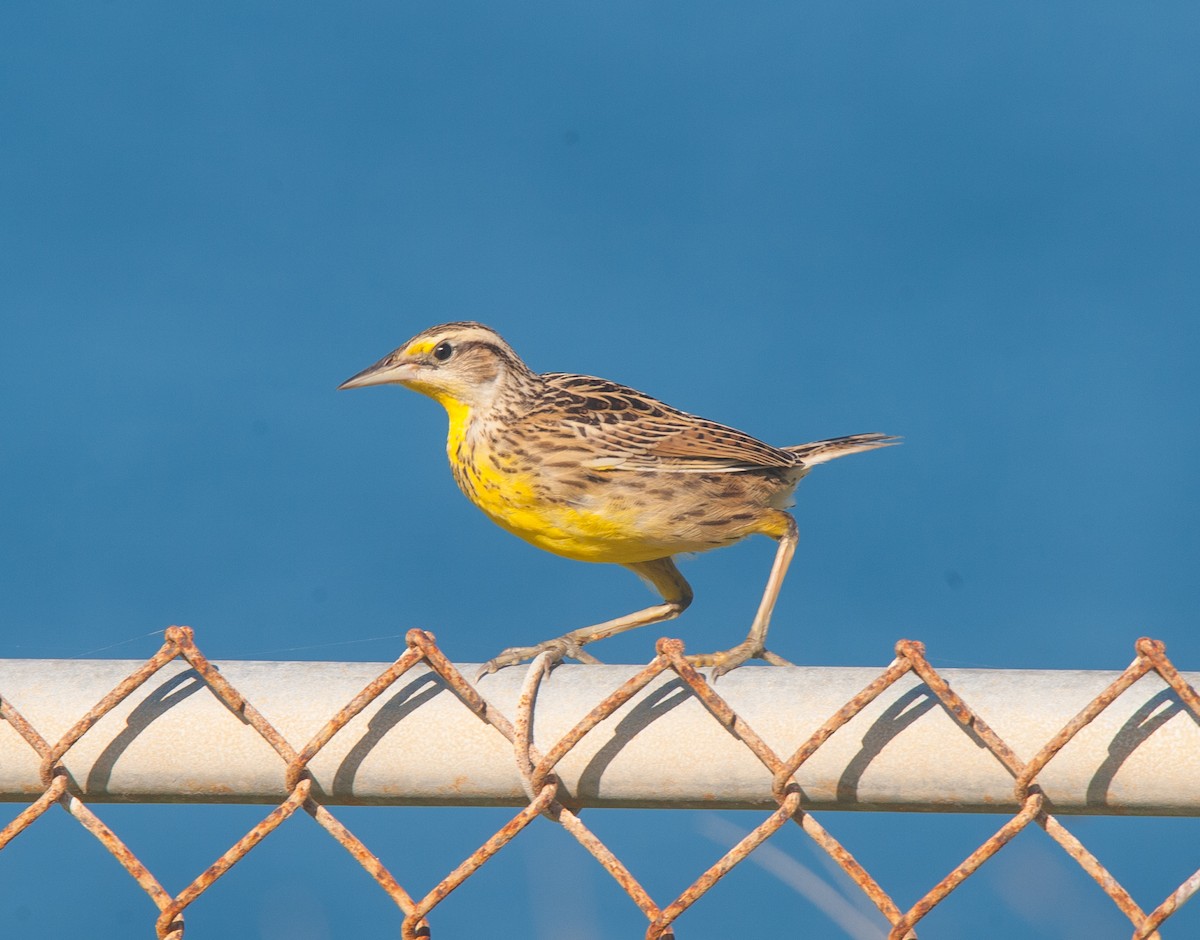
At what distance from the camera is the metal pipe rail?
1946 millimetres

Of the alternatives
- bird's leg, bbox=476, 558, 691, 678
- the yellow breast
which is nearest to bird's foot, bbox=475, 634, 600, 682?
bird's leg, bbox=476, 558, 691, 678

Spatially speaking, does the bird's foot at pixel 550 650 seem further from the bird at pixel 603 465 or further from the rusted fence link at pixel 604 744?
the rusted fence link at pixel 604 744

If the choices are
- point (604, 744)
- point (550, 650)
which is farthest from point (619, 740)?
point (550, 650)

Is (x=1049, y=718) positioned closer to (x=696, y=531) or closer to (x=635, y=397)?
(x=696, y=531)

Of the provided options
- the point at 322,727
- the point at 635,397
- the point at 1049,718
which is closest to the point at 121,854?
the point at 322,727

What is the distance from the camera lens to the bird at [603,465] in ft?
13.1

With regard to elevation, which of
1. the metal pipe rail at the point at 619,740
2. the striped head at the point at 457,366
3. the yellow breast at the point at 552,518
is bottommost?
the metal pipe rail at the point at 619,740

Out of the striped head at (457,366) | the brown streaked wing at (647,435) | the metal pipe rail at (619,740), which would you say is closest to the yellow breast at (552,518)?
the brown streaked wing at (647,435)

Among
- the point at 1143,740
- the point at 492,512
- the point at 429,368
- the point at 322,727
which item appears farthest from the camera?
the point at 429,368

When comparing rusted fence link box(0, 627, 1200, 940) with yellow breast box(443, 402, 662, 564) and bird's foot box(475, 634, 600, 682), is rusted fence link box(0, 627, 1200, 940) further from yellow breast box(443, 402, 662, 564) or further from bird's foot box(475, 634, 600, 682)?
yellow breast box(443, 402, 662, 564)

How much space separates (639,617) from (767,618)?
49 centimetres

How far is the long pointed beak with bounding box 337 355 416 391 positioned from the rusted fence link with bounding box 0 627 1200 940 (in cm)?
211

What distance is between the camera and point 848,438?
184 inches

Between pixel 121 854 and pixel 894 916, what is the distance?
1.06 metres
